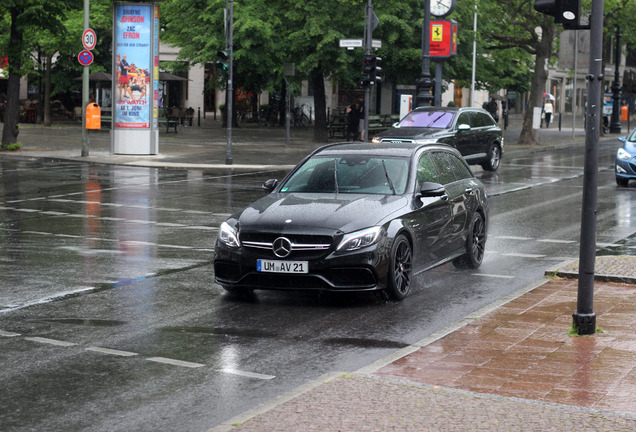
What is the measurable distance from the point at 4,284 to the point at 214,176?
16.0 meters

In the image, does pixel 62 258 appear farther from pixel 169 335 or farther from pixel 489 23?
pixel 489 23

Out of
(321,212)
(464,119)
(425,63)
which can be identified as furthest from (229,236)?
(425,63)

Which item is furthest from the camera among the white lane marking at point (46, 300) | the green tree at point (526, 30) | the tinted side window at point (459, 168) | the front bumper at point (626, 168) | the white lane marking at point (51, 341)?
the green tree at point (526, 30)

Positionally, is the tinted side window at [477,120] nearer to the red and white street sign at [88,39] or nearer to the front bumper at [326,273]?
the red and white street sign at [88,39]

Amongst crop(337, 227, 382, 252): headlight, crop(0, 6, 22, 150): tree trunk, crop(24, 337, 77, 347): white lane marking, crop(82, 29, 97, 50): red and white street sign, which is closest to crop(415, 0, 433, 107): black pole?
crop(82, 29, 97, 50): red and white street sign

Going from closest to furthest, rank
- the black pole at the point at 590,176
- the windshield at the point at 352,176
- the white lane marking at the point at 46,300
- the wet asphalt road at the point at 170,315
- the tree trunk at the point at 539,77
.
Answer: the wet asphalt road at the point at 170,315 < the black pole at the point at 590,176 < the white lane marking at the point at 46,300 < the windshield at the point at 352,176 < the tree trunk at the point at 539,77

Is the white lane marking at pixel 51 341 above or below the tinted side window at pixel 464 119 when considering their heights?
below

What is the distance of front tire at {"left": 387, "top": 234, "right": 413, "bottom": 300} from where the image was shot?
32.5 feet

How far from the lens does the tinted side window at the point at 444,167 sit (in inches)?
467

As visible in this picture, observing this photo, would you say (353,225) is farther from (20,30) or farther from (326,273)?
(20,30)

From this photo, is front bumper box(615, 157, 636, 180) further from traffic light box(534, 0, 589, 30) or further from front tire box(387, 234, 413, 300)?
traffic light box(534, 0, 589, 30)

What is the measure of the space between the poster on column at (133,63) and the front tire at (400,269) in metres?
23.1

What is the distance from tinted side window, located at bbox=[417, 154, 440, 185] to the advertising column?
Answer: 857 inches

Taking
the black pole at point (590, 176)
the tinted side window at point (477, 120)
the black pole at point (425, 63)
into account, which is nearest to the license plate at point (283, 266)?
the black pole at point (590, 176)
